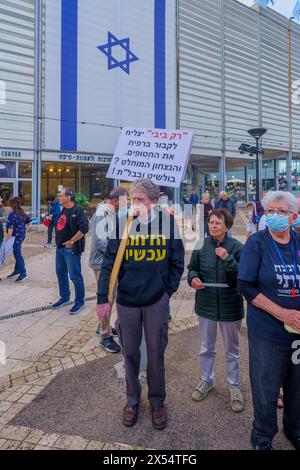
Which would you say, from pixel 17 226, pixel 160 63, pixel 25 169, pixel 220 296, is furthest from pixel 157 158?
pixel 160 63

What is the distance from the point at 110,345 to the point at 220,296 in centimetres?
180

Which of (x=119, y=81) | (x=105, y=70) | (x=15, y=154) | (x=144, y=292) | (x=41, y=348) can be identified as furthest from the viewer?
(x=119, y=81)

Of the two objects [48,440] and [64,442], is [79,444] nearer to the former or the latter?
[64,442]

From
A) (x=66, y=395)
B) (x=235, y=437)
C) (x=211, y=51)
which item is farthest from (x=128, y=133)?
(x=211, y=51)

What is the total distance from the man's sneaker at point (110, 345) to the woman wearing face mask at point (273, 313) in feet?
6.68

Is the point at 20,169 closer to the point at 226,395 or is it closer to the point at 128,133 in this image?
the point at 128,133

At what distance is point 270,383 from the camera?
8.02ft

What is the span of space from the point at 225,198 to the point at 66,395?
831cm

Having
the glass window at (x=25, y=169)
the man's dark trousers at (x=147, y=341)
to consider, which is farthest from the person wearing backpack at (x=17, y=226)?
the glass window at (x=25, y=169)

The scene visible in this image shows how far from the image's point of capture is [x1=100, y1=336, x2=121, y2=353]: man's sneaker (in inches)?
166

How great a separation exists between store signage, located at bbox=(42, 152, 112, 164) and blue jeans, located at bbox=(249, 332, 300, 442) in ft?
64.7

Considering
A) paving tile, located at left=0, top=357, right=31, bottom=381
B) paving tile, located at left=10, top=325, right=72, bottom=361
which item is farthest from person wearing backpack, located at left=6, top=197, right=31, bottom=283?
paving tile, located at left=0, top=357, right=31, bottom=381

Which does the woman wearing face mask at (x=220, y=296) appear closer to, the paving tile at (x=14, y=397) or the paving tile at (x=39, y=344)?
the paving tile at (x=14, y=397)

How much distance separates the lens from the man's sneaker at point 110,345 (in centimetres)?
422
